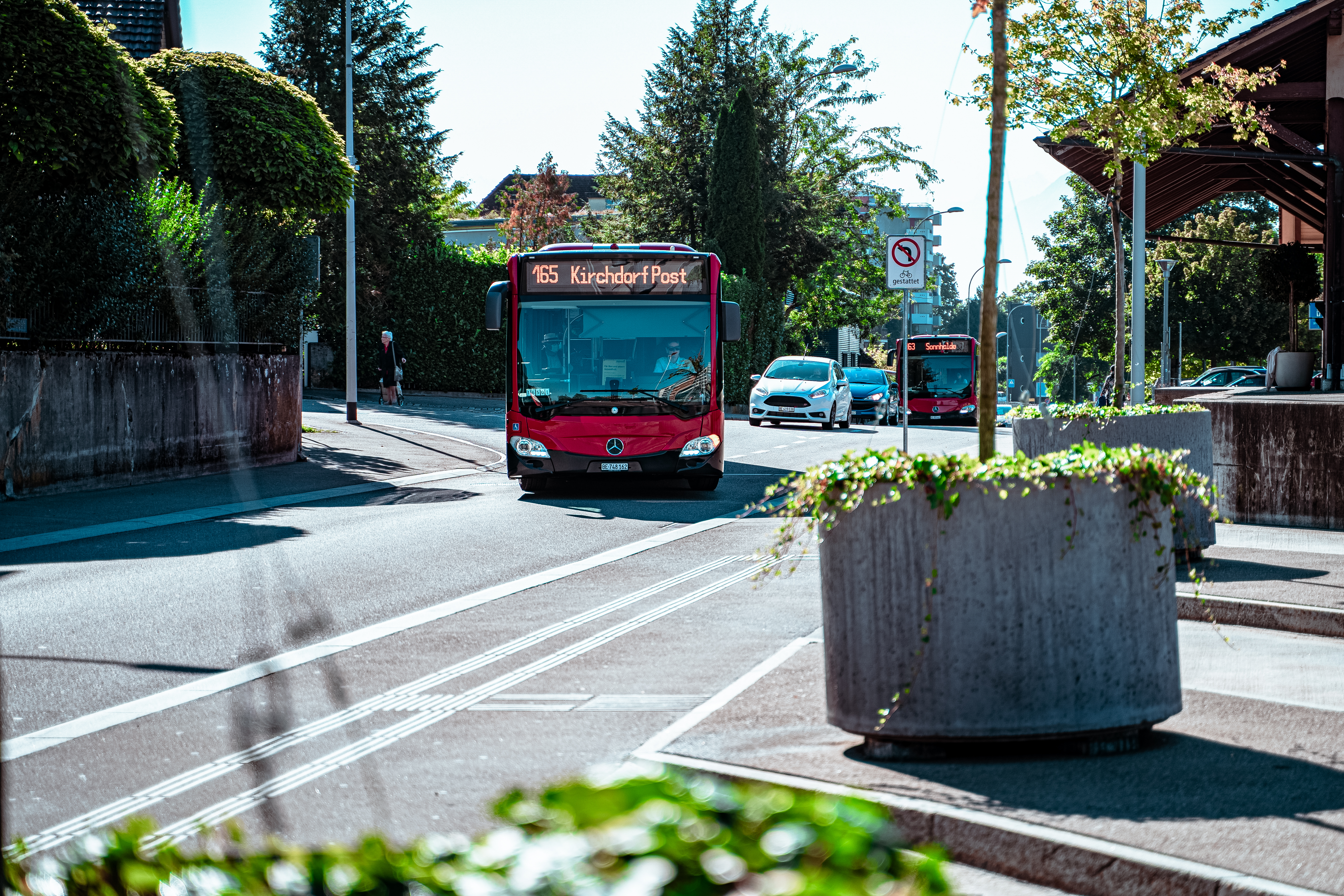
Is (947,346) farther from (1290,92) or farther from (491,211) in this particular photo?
(491,211)

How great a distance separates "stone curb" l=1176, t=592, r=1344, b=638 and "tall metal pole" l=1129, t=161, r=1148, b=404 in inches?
334

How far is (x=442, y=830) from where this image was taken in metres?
4.11

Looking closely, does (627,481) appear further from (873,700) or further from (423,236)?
(423,236)

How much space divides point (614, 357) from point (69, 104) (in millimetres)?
7682

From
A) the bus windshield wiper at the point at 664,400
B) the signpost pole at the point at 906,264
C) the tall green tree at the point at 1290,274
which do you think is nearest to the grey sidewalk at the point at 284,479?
the bus windshield wiper at the point at 664,400

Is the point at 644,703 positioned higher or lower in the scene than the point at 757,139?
lower

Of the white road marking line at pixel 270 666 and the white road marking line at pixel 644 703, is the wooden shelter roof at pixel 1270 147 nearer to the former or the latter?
the white road marking line at pixel 270 666

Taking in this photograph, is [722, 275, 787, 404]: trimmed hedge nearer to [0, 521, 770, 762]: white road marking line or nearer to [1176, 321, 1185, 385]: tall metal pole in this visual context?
[1176, 321, 1185, 385]: tall metal pole

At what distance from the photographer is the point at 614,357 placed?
16.1m

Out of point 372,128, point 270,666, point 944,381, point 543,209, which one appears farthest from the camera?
point 543,209

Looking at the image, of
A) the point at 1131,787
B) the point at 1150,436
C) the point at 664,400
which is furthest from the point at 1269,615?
the point at 664,400

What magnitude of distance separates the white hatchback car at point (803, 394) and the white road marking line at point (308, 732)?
23.5 meters

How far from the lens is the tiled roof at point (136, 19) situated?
3102 centimetres

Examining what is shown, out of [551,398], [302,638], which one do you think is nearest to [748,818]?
[302,638]
